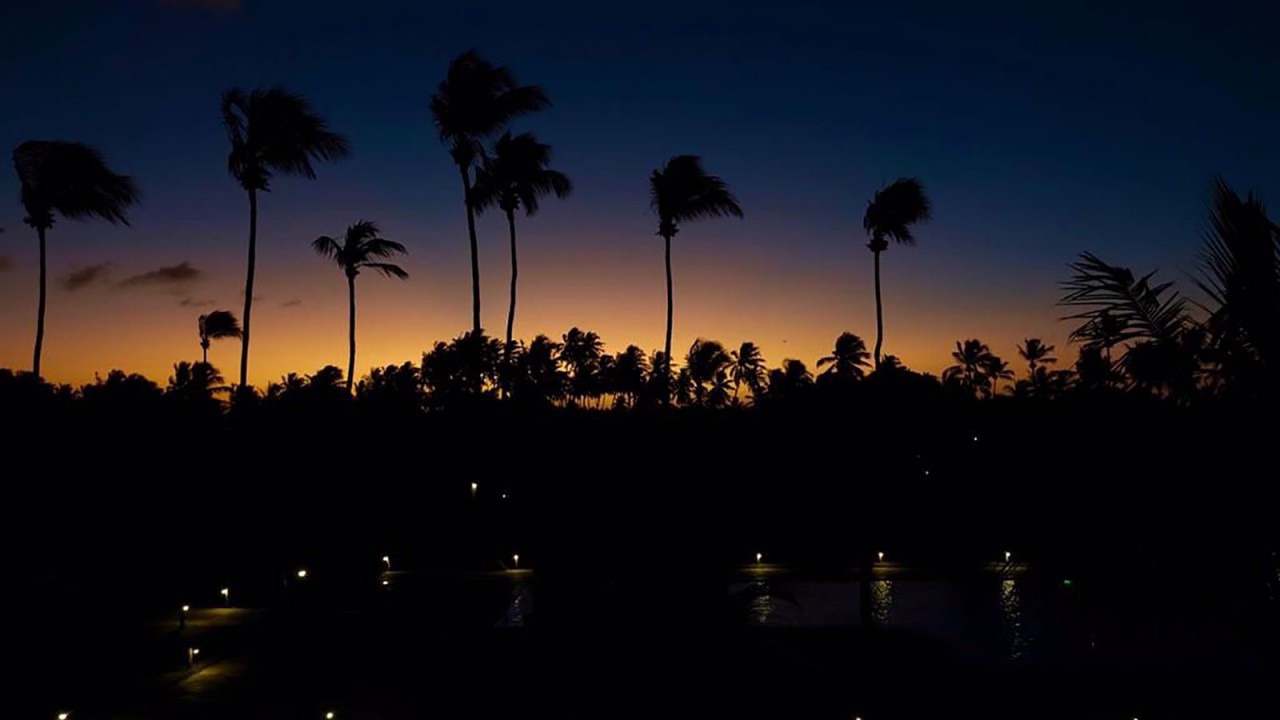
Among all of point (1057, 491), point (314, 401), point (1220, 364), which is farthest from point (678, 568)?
point (314, 401)

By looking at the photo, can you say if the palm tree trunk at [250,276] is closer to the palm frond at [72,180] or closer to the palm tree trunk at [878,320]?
the palm frond at [72,180]

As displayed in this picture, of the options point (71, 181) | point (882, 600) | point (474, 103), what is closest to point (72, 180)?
point (71, 181)

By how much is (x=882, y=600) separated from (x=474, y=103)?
20.3 meters

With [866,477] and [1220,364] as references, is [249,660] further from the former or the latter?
[1220,364]

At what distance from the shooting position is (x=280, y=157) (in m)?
26.1

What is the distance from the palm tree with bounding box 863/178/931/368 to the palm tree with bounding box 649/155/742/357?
753 centimetres

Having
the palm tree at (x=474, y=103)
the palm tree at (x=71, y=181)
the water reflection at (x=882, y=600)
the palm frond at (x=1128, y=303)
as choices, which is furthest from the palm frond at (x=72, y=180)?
the palm frond at (x=1128, y=303)

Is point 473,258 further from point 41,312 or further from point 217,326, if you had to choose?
point 217,326

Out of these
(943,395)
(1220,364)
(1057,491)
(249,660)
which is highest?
(943,395)

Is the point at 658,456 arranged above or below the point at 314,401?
below

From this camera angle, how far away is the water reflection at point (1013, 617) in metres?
16.3

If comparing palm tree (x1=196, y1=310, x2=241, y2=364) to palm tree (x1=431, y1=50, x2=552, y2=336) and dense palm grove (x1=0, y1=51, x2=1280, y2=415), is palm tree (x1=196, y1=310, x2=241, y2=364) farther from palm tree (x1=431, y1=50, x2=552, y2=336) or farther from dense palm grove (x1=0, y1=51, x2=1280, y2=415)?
palm tree (x1=431, y1=50, x2=552, y2=336)

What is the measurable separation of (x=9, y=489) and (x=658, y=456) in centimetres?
1225

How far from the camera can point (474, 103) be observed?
95.8 ft
